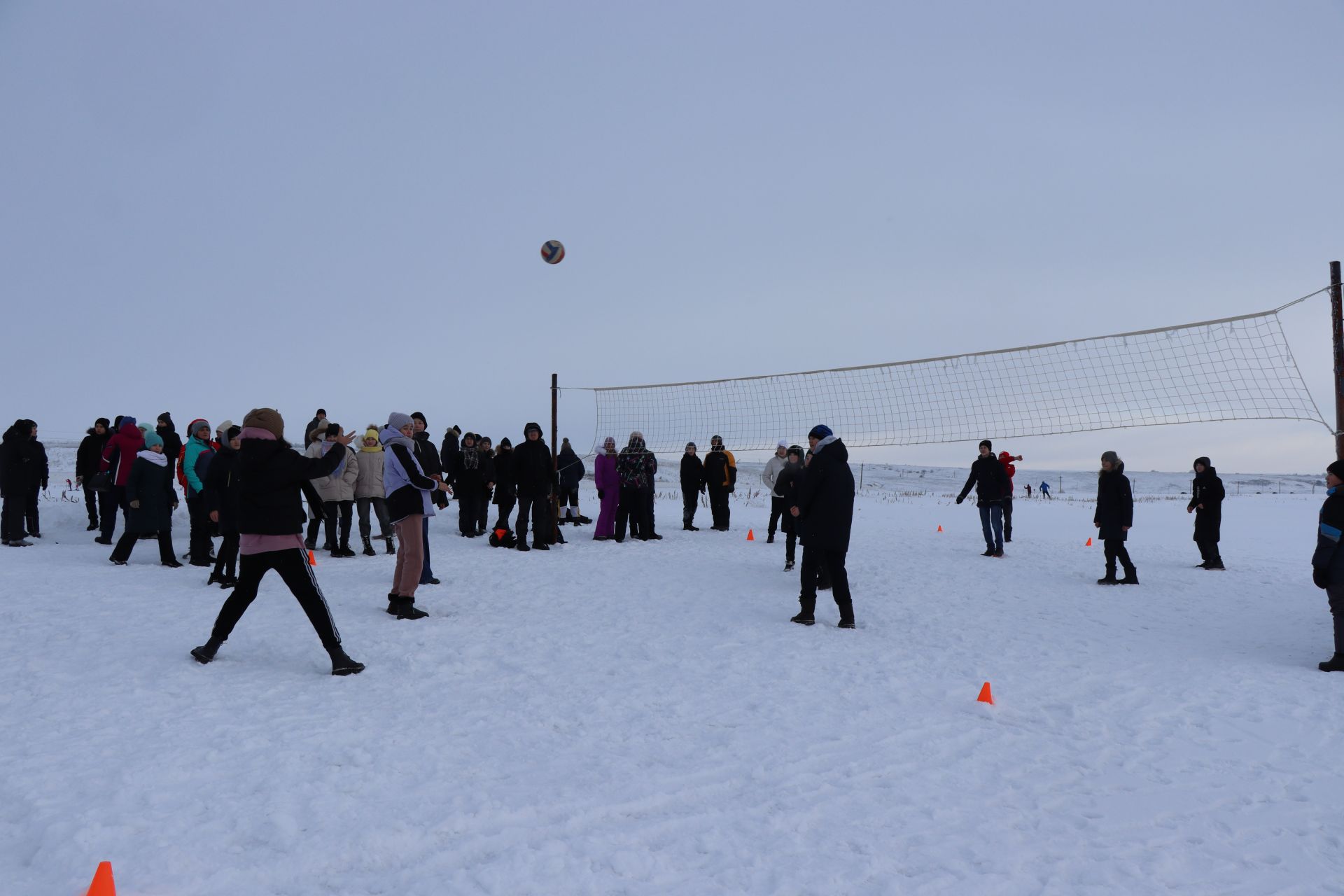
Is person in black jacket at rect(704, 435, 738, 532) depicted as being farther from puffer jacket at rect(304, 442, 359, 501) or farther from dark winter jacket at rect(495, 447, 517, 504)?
puffer jacket at rect(304, 442, 359, 501)

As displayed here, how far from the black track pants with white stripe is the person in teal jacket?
4294mm

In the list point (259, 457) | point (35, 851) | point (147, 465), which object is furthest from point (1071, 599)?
point (147, 465)

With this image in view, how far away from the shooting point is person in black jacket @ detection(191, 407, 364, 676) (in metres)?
5.16

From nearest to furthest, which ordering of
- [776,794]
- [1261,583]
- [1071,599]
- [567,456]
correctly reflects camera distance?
[776,794], [1071,599], [1261,583], [567,456]

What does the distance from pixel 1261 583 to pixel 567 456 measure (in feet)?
33.5

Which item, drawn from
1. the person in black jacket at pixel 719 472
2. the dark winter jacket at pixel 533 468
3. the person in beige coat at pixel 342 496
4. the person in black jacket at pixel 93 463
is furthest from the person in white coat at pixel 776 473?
the person in black jacket at pixel 93 463

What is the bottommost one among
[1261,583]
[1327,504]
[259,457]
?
[1261,583]

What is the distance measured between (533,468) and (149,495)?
4.46m

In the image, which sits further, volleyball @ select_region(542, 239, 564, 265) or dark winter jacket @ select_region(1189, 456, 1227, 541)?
volleyball @ select_region(542, 239, 564, 265)

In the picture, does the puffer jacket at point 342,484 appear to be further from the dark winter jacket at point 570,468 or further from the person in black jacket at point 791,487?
the person in black jacket at point 791,487

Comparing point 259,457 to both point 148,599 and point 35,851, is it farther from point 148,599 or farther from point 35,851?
point 148,599

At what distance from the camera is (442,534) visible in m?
13.5

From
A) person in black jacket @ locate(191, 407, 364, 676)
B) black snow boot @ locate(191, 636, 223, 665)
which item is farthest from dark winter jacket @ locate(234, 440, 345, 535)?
black snow boot @ locate(191, 636, 223, 665)

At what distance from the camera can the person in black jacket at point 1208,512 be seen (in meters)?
11.1
